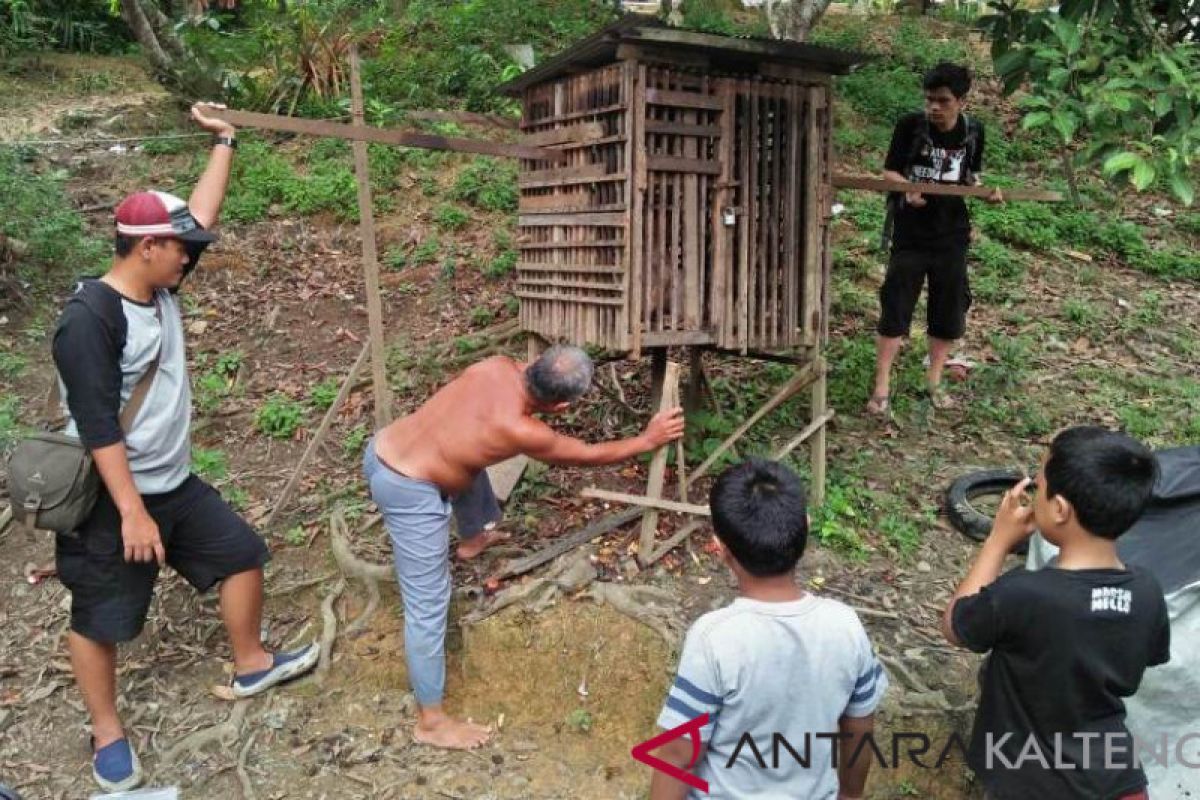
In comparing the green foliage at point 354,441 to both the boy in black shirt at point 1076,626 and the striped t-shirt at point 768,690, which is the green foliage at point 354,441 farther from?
the boy in black shirt at point 1076,626

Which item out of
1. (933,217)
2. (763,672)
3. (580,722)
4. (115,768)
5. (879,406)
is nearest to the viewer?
(763,672)


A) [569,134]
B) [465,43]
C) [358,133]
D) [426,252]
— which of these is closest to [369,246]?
[358,133]

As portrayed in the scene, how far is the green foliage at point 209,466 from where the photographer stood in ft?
18.7

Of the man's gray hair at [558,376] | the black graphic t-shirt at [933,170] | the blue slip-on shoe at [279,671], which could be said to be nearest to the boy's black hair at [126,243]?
the man's gray hair at [558,376]

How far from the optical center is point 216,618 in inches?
183

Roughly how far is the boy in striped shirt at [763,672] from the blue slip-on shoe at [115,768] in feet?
8.76

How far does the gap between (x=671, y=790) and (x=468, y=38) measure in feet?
39.0

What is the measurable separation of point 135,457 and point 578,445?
181 centimetres

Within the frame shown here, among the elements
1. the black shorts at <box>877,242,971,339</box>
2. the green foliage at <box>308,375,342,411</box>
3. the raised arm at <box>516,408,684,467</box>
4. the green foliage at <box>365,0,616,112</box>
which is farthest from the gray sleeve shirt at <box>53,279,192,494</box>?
the green foliage at <box>365,0,616,112</box>

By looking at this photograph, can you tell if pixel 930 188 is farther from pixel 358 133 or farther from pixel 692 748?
pixel 692 748

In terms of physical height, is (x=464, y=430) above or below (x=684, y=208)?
below

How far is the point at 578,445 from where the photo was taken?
361 cm

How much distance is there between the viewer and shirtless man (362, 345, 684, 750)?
3607 millimetres

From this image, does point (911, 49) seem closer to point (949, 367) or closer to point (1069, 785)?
point (949, 367)
